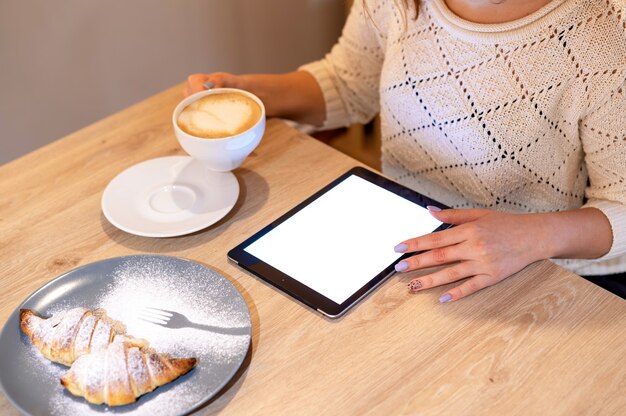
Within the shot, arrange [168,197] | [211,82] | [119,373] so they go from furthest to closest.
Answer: [211,82], [168,197], [119,373]

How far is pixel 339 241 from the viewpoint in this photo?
0.97 m

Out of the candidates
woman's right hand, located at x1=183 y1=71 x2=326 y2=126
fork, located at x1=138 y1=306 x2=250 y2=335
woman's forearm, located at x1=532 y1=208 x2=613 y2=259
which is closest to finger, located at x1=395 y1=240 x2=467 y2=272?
woman's forearm, located at x1=532 y1=208 x2=613 y2=259

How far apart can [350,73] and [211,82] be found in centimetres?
33

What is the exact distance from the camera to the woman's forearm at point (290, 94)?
130 centimetres

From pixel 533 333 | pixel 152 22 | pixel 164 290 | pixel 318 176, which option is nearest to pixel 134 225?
pixel 164 290

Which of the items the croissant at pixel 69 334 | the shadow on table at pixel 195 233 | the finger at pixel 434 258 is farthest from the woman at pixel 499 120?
the croissant at pixel 69 334

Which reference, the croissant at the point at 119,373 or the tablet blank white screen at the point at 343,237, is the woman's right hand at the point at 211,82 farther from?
the croissant at the point at 119,373

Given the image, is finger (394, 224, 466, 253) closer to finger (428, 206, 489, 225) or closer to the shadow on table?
finger (428, 206, 489, 225)

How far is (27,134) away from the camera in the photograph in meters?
1.85

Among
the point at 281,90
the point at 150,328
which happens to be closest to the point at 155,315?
the point at 150,328

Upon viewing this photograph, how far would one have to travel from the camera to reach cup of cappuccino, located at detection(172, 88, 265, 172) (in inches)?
39.9

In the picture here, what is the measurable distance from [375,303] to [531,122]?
424 mm

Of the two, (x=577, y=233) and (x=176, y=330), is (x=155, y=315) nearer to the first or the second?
(x=176, y=330)

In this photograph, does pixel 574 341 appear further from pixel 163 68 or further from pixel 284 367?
pixel 163 68
